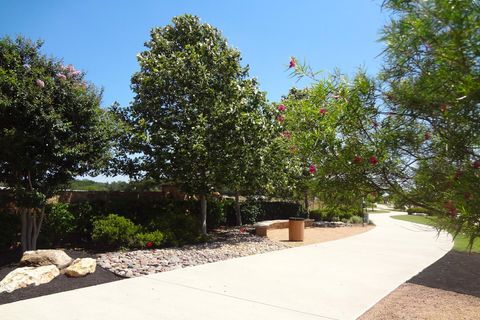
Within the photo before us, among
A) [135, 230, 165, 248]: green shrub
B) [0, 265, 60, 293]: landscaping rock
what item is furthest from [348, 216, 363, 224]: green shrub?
[0, 265, 60, 293]: landscaping rock

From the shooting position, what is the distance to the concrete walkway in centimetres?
Result: 530

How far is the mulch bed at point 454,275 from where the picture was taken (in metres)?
7.13

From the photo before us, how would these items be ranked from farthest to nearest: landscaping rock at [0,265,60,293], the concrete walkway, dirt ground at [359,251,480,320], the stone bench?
the stone bench
landscaping rock at [0,265,60,293]
dirt ground at [359,251,480,320]
the concrete walkway

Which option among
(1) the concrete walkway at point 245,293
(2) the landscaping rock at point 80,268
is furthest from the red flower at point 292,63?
(2) the landscaping rock at point 80,268

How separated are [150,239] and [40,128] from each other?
147 inches

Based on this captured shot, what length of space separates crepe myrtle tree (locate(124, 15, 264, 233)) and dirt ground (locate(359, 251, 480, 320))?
240 inches

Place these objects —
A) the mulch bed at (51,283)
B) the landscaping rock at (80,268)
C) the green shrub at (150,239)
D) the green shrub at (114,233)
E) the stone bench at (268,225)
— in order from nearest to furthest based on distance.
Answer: the mulch bed at (51,283) < the landscaping rock at (80,268) < the green shrub at (114,233) < the green shrub at (150,239) < the stone bench at (268,225)

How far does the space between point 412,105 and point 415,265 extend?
8.85 meters

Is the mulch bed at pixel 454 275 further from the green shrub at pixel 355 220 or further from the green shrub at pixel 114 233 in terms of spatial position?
the green shrub at pixel 355 220

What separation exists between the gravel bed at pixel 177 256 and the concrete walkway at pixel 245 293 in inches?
18.1

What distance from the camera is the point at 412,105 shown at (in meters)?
2.06

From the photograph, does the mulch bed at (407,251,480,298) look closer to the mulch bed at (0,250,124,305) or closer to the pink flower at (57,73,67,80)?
the mulch bed at (0,250,124,305)

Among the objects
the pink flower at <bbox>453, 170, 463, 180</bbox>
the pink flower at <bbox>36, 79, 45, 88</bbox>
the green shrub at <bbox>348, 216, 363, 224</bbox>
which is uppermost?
the pink flower at <bbox>36, 79, 45, 88</bbox>

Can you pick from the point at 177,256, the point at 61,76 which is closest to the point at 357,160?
the point at 177,256
